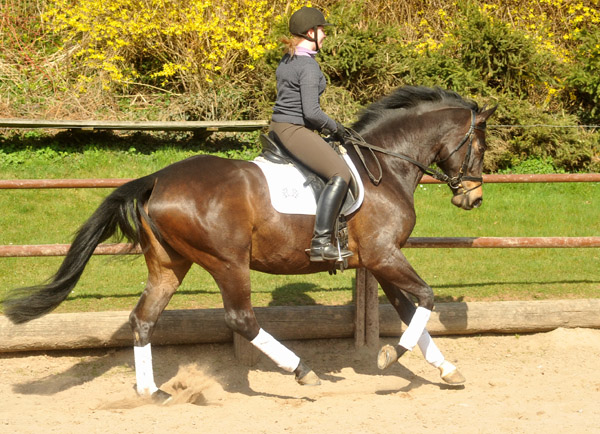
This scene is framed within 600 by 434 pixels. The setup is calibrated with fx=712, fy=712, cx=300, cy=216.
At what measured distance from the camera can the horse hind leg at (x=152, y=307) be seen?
18.2ft

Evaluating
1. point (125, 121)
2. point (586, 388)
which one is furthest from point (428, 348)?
point (125, 121)

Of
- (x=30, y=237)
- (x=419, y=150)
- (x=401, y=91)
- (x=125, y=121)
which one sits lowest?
(x=30, y=237)

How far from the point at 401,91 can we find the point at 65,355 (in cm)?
393

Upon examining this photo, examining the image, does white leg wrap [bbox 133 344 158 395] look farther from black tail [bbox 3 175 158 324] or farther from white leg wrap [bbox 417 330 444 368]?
white leg wrap [bbox 417 330 444 368]

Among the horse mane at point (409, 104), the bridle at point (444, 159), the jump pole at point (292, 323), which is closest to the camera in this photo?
the bridle at point (444, 159)

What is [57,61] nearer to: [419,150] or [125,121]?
[125,121]

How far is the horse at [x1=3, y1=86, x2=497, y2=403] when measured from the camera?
210 inches

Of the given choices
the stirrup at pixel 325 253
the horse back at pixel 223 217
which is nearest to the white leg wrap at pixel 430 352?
the stirrup at pixel 325 253

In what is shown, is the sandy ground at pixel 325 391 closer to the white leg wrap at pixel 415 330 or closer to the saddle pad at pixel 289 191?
the white leg wrap at pixel 415 330

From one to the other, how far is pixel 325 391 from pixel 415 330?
3.14 feet

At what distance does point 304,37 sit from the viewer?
550 cm

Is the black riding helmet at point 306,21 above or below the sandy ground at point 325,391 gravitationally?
above

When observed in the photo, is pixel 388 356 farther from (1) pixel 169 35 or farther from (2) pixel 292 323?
(1) pixel 169 35

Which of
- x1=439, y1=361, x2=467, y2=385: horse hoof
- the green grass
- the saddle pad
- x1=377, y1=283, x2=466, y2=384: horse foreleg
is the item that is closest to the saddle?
the saddle pad
